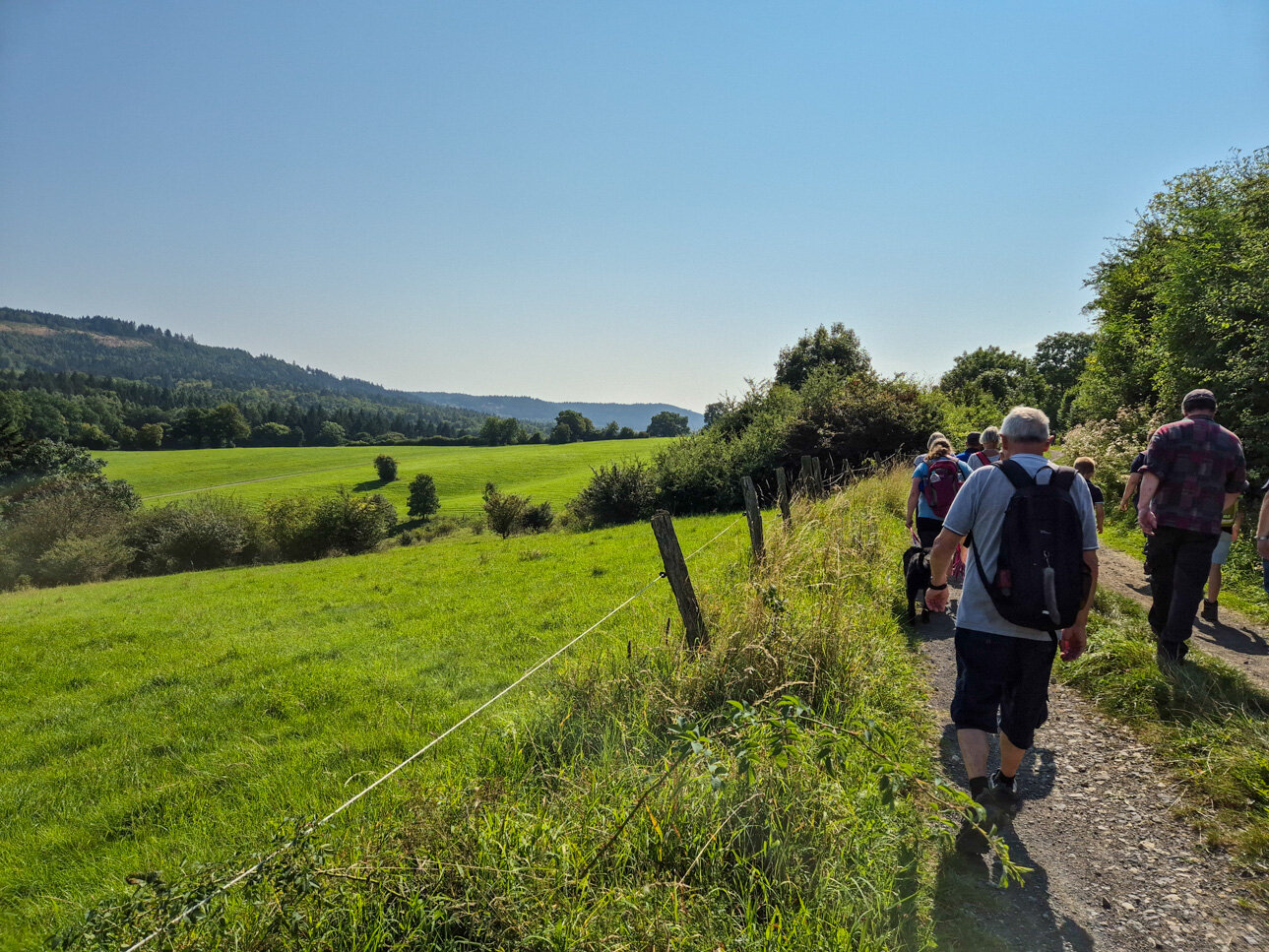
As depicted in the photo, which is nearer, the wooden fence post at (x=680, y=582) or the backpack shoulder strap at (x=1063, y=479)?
the backpack shoulder strap at (x=1063, y=479)

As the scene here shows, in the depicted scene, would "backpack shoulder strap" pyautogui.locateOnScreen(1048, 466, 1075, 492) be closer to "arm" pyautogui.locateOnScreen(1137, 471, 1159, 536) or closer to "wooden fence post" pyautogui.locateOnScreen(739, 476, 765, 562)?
"arm" pyautogui.locateOnScreen(1137, 471, 1159, 536)

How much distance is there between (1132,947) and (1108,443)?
16616 mm

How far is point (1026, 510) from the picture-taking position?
3.08m

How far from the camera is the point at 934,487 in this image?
6211mm

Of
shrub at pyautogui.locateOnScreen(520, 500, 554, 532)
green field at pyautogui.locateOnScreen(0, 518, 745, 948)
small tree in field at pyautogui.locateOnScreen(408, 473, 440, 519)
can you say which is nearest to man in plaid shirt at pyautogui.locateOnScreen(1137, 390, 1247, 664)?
green field at pyautogui.locateOnScreen(0, 518, 745, 948)

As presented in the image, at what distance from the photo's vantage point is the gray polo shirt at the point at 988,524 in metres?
3.18

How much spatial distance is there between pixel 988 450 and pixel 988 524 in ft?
13.0

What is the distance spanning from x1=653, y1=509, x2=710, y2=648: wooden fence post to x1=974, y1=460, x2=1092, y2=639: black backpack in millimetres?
2185

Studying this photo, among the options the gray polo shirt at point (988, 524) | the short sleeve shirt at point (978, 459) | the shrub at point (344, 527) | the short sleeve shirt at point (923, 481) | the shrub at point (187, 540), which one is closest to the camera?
the gray polo shirt at point (988, 524)

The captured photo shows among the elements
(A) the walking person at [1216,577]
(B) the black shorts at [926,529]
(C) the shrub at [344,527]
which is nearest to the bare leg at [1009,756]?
(B) the black shorts at [926,529]

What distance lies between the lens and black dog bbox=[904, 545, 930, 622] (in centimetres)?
634

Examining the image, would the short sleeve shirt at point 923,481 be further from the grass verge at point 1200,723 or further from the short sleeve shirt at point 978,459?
the grass verge at point 1200,723

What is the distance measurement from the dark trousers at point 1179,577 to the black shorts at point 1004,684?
8.54 feet

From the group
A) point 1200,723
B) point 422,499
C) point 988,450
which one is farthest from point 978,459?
point 422,499
